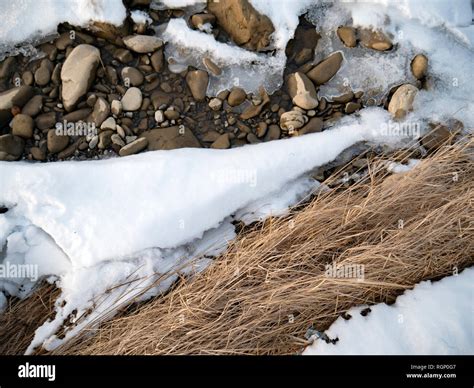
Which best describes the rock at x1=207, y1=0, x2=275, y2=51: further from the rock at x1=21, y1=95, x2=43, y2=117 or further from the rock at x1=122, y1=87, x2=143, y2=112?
the rock at x1=21, y1=95, x2=43, y2=117

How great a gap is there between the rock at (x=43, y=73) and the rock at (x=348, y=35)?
1.62m

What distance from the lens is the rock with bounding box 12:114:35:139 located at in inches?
94.7

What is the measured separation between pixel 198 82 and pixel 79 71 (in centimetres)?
64

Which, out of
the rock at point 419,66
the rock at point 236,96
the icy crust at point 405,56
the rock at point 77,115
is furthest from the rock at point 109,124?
the rock at point 419,66

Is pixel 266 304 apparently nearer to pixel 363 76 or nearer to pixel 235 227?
pixel 235 227

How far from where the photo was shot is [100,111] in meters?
2.43

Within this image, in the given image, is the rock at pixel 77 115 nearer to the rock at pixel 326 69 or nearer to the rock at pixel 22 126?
the rock at pixel 22 126

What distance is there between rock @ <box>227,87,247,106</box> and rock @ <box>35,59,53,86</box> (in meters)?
1.00

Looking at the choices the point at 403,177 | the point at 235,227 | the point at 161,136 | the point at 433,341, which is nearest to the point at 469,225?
the point at 403,177

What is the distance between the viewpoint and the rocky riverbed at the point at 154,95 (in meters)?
2.42

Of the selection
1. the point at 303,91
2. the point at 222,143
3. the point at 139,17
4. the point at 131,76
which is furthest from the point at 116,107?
the point at 303,91

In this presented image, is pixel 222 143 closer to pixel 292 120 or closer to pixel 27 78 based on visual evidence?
pixel 292 120

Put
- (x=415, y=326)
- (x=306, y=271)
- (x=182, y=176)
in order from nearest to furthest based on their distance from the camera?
1. (x=415, y=326)
2. (x=306, y=271)
3. (x=182, y=176)

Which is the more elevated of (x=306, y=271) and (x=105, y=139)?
(x=105, y=139)
